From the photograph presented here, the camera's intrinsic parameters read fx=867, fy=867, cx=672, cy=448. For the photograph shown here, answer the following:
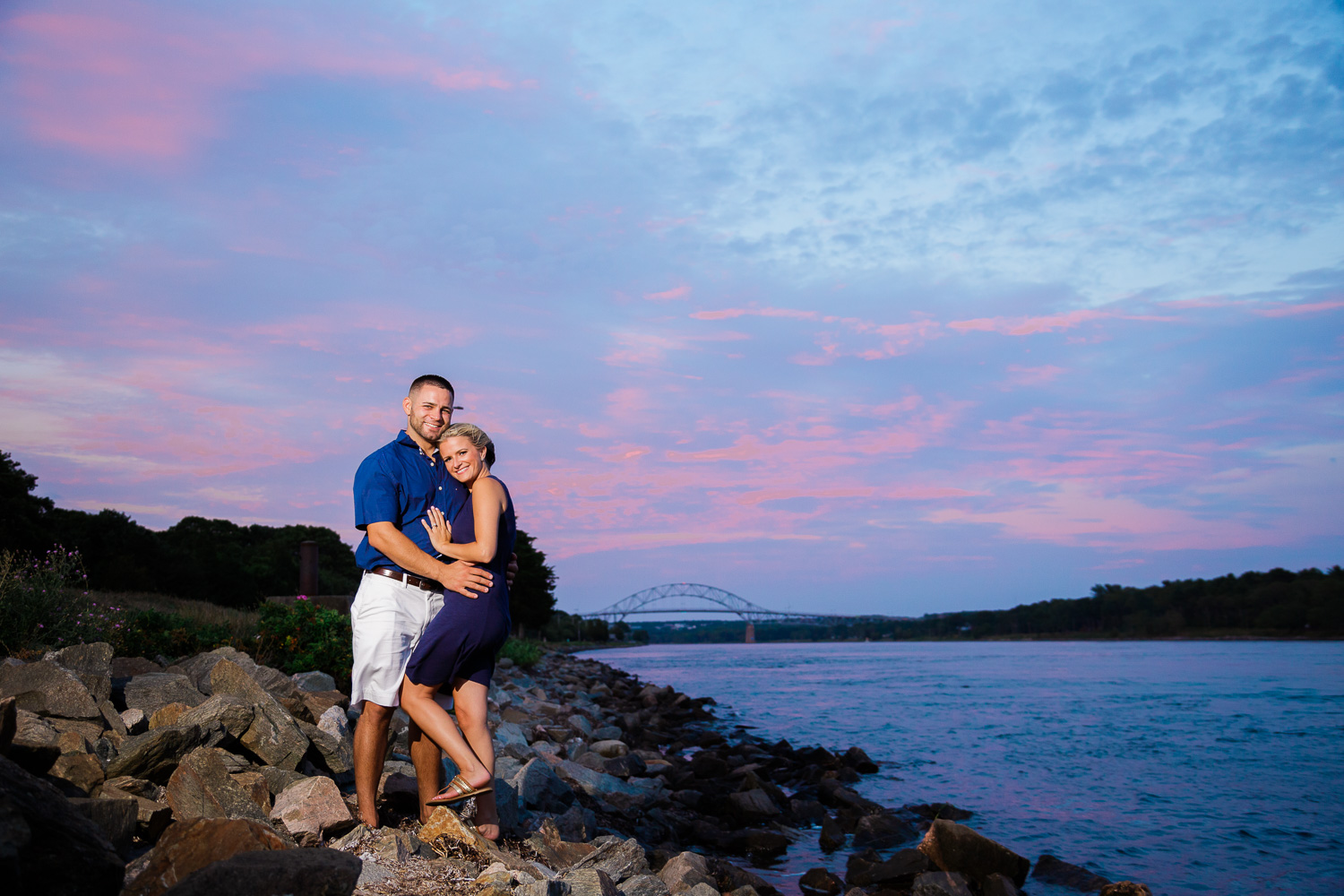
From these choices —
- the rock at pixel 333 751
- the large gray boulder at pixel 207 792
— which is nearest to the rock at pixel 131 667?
the rock at pixel 333 751

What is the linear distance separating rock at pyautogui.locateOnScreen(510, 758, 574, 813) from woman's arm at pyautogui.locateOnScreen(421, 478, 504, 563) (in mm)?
3098

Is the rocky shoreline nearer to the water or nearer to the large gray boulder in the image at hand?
the large gray boulder

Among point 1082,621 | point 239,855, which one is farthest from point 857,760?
point 1082,621

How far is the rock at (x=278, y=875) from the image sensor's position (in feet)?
8.71

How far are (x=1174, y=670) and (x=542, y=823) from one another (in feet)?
143

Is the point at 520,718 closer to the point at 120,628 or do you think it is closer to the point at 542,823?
the point at 120,628

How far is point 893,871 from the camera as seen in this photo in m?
7.04

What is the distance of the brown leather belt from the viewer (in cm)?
406

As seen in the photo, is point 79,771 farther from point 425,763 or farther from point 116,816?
point 425,763

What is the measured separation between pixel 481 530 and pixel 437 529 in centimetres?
29

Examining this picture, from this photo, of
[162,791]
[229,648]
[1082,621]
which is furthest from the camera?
[1082,621]

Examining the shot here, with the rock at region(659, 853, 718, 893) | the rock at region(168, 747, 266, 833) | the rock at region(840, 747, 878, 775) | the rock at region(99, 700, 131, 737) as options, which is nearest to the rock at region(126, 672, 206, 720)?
the rock at region(99, 700, 131, 737)

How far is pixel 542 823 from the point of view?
545 cm

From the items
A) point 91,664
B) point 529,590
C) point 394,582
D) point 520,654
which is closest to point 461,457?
point 394,582
